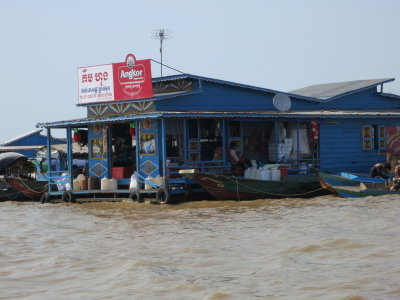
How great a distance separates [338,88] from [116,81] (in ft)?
36.6

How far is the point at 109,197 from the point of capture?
72.7 feet

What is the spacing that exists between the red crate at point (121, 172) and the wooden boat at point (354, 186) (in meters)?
6.06

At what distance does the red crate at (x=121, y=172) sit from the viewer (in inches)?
861

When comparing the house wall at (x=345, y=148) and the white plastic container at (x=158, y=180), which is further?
the house wall at (x=345, y=148)

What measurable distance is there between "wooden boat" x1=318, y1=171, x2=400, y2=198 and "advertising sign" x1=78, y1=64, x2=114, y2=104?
23.9 feet

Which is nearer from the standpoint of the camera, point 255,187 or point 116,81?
point 255,187

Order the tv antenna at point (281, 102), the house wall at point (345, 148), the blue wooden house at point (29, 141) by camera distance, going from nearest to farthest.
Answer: the tv antenna at point (281, 102) → the house wall at point (345, 148) → the blue wooden house at point (29, 141)

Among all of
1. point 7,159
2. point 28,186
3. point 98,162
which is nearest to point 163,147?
point 98,162

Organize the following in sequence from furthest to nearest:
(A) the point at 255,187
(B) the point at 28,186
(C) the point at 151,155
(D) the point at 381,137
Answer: (B) the point at 28,186 → (D) the point at 381,137 → (C) the point at 151,155 → (A) the point at 255,187

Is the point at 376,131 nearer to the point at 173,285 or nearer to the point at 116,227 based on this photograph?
the point at 116,227

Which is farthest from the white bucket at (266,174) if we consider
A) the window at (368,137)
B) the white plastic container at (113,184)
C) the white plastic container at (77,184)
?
the white plastic container at (77,184)

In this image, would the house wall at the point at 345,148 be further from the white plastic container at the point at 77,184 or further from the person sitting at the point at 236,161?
the white plastic container at the point at 77,184

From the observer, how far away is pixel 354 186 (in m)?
20.2

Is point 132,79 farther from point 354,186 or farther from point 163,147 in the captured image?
point 354,186
